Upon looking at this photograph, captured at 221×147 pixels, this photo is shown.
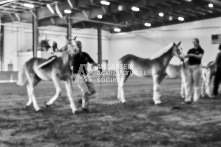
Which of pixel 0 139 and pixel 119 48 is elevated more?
pixel 119 48

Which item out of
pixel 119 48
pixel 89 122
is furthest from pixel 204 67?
pixel 119 48

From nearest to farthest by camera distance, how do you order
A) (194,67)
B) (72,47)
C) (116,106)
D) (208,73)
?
(72,47) < (116,106) < (194,67) < (208,73)

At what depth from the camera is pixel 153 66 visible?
30.0 feet

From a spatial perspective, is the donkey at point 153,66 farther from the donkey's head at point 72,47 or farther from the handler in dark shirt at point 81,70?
the donkey's head at point 72,47

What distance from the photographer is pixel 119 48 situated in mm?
40531

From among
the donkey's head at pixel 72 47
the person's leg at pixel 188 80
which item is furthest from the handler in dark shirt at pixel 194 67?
the donkey's head at pixel 72 47

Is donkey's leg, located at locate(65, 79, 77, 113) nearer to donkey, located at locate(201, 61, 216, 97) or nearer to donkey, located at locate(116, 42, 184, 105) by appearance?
donkey, located at locate(116, 42, 184, 105)

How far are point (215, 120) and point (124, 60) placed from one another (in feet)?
12.9

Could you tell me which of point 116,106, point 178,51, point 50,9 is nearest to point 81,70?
point 116,106

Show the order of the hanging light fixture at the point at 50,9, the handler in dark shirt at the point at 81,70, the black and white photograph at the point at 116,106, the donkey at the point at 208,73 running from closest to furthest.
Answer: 1. the black and white photograph at the point at 116,106
2. the handler in dark shirt at the point at 81,70
3. the donkey at the point at 208,73
4. the hanging light fixture at the point at 50,9

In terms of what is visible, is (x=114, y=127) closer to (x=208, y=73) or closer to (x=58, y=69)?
(x=58, y=69)

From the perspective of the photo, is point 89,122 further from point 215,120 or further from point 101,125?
point 215,120

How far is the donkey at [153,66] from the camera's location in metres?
9.06

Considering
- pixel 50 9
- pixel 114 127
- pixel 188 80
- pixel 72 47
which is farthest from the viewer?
pixel 50 9
